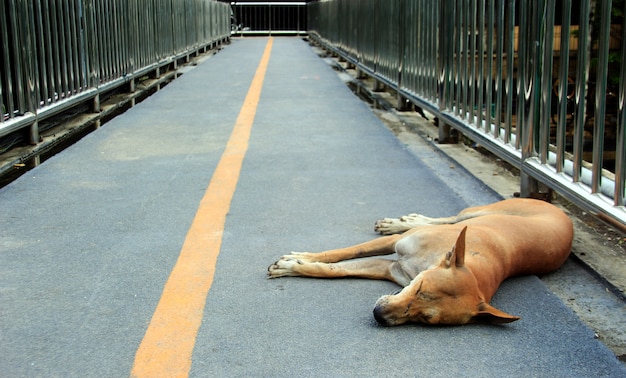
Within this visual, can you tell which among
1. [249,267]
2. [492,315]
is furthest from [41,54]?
[492,315]

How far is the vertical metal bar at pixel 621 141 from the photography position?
414 centimetres

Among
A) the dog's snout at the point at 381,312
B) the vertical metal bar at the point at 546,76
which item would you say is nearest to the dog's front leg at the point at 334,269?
the dog's snout at the point at 381,312

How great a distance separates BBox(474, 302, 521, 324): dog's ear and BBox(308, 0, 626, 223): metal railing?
1123 mm

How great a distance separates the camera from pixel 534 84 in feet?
18.2

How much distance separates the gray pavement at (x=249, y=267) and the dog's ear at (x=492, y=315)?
9 cm

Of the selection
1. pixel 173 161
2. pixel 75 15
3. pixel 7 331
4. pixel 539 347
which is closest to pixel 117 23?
pixel 75 15

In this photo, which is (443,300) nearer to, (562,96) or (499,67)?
(562,96)

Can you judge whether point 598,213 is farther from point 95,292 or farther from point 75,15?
point 75,15

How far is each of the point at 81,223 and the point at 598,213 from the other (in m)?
3.18

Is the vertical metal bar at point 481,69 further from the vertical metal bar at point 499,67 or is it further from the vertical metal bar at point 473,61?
the vertical metal bar at point 499,67

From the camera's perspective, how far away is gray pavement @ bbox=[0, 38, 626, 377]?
129 inches

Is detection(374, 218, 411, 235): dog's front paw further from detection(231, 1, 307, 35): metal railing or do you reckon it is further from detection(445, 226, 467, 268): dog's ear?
detection(231, 1, 307, 35): metal railing

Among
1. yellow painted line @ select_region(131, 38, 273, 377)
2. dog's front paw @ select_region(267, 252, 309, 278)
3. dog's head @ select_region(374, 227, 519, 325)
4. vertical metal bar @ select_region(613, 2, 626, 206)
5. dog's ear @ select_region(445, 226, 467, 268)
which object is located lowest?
yellow painted line @ select_region(131, 38, 273, 377)

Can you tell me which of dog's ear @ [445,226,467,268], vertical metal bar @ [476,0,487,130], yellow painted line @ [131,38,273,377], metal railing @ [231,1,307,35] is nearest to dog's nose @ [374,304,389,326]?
dog's ear @ [445,226,467,268]
